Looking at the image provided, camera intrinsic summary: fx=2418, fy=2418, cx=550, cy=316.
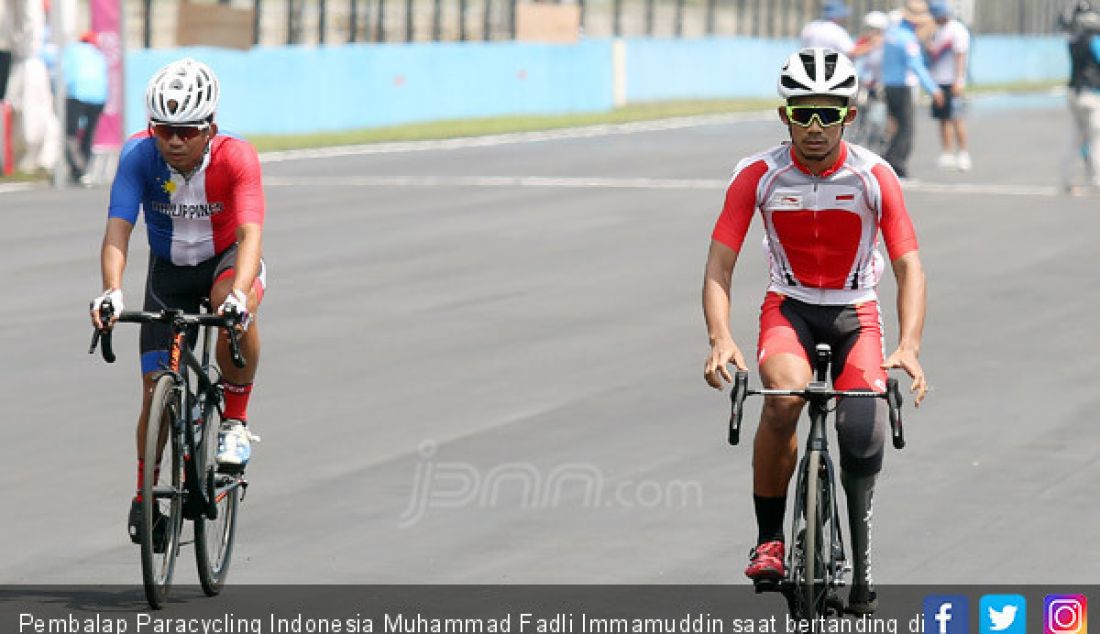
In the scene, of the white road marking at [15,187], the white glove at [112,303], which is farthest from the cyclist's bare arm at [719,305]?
the white road marking at [15,187]

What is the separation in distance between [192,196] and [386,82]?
31.2 m

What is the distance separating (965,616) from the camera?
7.79 meters

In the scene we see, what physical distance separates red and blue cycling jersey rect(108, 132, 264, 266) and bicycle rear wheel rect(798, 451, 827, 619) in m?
2.23

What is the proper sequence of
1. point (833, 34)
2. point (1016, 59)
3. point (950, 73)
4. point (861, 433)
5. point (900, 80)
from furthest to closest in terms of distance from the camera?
1. point (1016, 59)
2. point (950, 73)
3. point (833, 34)
4. point (900, 80)
5. point (861, 433)

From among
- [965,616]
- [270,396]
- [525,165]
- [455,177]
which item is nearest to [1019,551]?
[965,616]

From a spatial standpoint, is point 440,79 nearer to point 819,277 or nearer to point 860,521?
point 819,277

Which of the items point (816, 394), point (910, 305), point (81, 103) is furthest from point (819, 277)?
point (81, 103)

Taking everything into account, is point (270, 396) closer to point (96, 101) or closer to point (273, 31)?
point (96, 101)

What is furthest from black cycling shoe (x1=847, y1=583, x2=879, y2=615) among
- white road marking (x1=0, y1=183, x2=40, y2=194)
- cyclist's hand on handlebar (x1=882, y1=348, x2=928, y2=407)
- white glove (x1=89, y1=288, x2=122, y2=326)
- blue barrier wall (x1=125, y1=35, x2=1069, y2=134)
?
blue barrier wall (x1=125, y1=35, x2=1069, y2=134)

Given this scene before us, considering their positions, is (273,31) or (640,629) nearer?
(640,629)

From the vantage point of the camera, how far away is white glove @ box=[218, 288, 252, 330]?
25.8 ft

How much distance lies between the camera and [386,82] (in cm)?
3941

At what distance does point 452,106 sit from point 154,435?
33.9 meters

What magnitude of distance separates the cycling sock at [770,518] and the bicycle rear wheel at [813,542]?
36 centimetres
